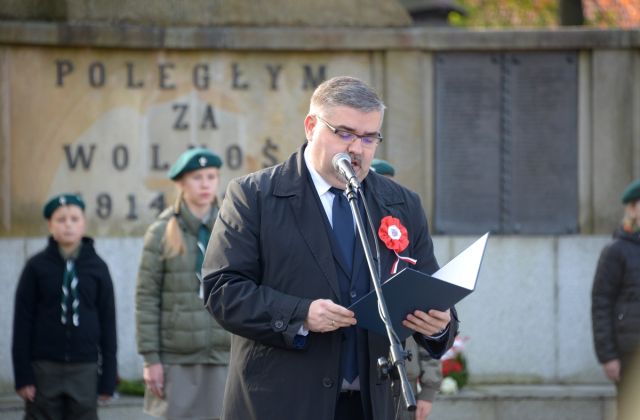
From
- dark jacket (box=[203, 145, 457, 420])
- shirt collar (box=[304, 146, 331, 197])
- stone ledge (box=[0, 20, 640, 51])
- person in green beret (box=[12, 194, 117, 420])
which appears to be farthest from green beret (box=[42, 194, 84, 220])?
shirt collar (box=[304, 146, 331, 197])

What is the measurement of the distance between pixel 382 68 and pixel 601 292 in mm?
2656

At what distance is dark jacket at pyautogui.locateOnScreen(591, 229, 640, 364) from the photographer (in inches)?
316

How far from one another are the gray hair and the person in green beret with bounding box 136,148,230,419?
2575mm

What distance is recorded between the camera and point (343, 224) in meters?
4.51

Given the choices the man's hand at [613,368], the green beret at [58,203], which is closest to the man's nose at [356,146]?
the green beret at [58,203]

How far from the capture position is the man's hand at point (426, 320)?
14.0ft

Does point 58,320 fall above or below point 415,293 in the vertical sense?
below

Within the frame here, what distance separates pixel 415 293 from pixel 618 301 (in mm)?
4290

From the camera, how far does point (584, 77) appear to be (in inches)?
389

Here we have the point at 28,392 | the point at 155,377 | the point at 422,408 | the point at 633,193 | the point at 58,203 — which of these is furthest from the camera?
the point at 633,193

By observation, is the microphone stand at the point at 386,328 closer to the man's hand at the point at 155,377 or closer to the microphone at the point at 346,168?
the microphone at the point at 346,168

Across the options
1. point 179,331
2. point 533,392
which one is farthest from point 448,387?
point 179,331

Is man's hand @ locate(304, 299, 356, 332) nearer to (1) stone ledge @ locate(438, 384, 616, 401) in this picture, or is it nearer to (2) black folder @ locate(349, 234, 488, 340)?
(2) black folder @ locate(349, 234, 488, 340)

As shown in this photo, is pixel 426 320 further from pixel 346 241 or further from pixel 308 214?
pixel 308 214
